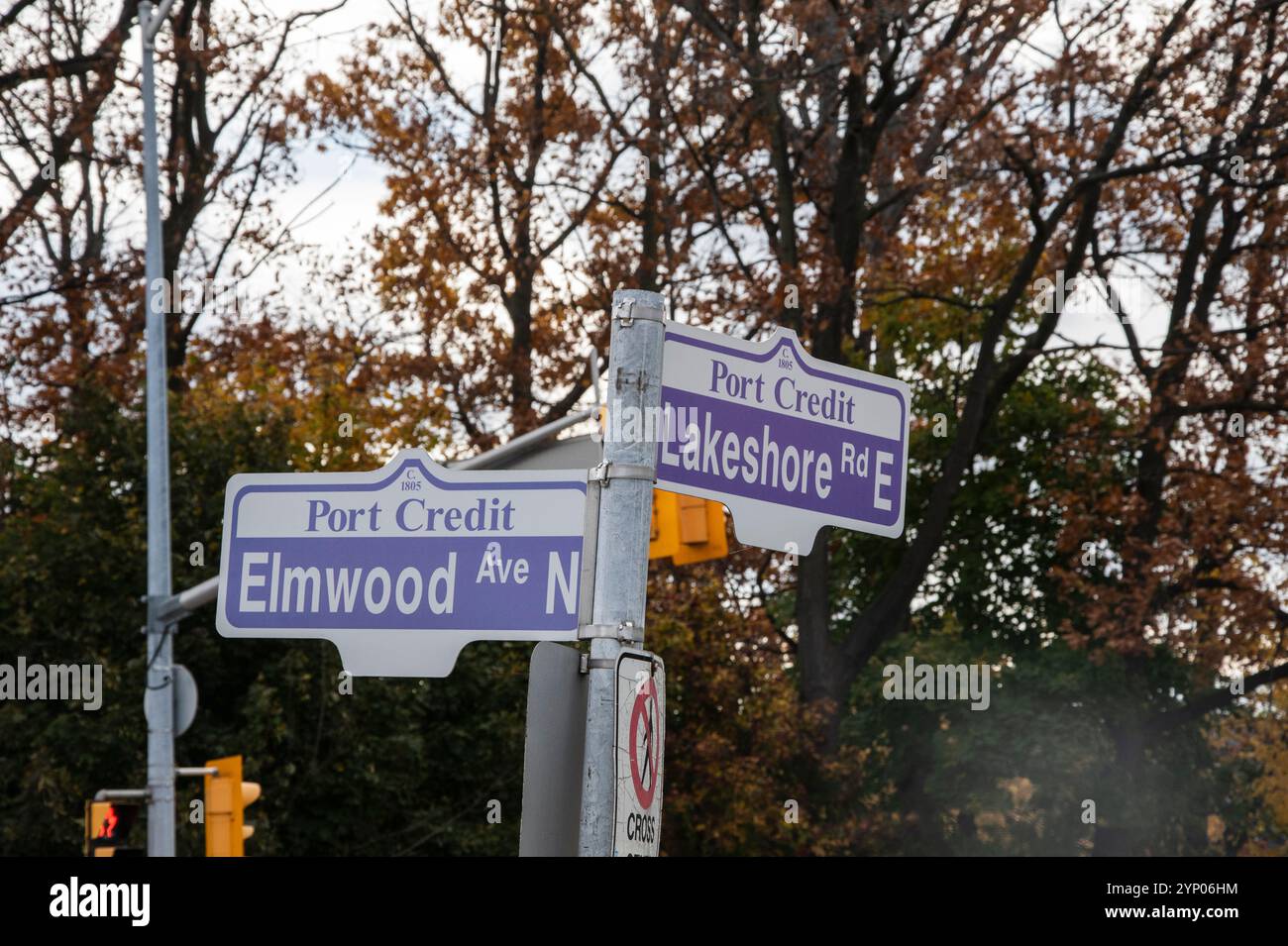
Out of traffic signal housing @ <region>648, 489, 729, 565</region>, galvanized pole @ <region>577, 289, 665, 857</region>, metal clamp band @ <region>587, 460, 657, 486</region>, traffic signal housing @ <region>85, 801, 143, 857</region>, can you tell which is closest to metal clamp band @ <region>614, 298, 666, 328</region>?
galvanized pole @ <region>577, 289, 665, 857</region>

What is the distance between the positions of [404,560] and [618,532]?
49 cm

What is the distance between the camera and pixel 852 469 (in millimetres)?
3561

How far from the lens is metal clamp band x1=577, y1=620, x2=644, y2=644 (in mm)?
3129

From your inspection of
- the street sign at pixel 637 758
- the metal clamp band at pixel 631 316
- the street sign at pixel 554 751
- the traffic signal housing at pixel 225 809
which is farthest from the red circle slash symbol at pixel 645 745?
the traffic signal housing at pixel 225 809

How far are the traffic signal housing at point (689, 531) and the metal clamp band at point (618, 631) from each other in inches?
286

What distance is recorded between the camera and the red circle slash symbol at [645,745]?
10.3ft

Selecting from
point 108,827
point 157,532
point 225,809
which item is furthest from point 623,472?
point 157,532

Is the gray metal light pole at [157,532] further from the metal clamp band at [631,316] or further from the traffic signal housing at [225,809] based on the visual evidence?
the metal clamp band at [631,316]

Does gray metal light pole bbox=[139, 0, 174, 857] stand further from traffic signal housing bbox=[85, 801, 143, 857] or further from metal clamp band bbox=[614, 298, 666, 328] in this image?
metal clamp band bbox=[614, 298, 666, 328]

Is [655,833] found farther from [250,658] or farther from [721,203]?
[721,203]

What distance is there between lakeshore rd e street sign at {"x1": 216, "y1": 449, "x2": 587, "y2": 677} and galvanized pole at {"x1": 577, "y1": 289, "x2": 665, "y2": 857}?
0.09 metres

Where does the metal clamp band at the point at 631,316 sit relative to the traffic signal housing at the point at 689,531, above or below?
below

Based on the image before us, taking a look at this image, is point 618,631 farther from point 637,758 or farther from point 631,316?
point 631,316

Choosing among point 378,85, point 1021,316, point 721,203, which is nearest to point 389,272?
point 378,85
